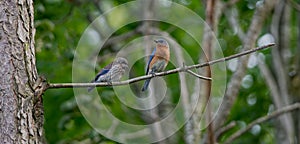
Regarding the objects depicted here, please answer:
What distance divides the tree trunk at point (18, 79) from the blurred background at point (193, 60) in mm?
2753

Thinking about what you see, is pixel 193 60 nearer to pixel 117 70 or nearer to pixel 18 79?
pixel 117 70

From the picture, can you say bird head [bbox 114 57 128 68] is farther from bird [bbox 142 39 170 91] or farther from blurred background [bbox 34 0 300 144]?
blurred background [bbox 34 0 300 144]

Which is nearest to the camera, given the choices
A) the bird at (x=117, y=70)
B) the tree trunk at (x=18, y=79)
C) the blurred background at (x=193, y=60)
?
the tree trunk at (x=18, y=79)

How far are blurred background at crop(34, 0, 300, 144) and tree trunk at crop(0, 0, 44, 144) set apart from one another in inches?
108

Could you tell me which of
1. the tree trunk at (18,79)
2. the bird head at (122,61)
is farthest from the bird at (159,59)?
the tree trunk at (18,79)

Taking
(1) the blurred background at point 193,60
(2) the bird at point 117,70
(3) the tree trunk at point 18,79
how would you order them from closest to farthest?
(3) the tree trunk at point 18,79
(2) the bird at point 117,70
(1) the blurred background at point 193,60

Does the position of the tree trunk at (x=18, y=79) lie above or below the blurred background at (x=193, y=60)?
below

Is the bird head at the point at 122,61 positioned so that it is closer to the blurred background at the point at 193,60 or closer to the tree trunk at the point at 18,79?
the tree trunk at the point at 18,79

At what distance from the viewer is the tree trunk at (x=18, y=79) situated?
271 centimetres

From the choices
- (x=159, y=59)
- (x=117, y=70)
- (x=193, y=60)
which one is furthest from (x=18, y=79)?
(x=193, y=60)

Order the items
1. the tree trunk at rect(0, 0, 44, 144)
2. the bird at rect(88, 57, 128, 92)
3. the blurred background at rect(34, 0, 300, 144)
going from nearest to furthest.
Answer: the tree trunk at rect(0, 0, 44, 144), the bird at rect(88, 57, 128, 92), the blurred background at rect(34, 0, 300, 144)

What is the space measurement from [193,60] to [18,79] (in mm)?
3575

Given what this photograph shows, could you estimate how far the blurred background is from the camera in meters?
6.16

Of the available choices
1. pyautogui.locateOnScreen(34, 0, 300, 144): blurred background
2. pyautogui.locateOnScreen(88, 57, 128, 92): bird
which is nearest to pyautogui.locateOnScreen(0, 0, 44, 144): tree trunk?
pyautogui.locateOnScreen(88, 57, 128, 92): bird
